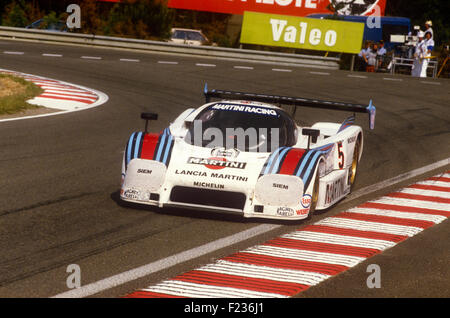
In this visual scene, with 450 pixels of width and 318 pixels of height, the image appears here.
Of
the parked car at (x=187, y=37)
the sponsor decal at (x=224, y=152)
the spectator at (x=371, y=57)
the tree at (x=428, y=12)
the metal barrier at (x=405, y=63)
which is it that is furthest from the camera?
the tree at (x=428, y=12)

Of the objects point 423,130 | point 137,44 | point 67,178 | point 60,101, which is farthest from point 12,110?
point 137,44

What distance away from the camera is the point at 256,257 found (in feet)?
Answer: 21.6

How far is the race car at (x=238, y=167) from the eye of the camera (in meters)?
7.78

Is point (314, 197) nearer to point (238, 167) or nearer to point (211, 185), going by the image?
point (238, 167)

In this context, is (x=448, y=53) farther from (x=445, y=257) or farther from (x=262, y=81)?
(x=445, y=257)

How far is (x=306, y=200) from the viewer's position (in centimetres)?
782

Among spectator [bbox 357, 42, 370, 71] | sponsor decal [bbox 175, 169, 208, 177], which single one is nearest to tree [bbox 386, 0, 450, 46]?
spectator [bbox 357, 42, 370, 71]

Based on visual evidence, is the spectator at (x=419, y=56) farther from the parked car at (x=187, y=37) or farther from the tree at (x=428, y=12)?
the tree at (x=428, y=12)

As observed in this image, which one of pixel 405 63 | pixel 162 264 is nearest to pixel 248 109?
pixel 162 264

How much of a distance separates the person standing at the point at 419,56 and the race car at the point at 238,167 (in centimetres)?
2042

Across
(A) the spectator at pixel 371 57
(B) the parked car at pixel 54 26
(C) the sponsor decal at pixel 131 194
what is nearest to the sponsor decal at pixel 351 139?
(C) the sponsor decal at pixel 131 194

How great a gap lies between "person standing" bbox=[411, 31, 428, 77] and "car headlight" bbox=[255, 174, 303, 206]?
2196 cm

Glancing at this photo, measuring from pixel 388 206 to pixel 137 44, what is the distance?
68.6 feet

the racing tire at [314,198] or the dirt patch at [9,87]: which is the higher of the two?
the racing tire at [314,198]
